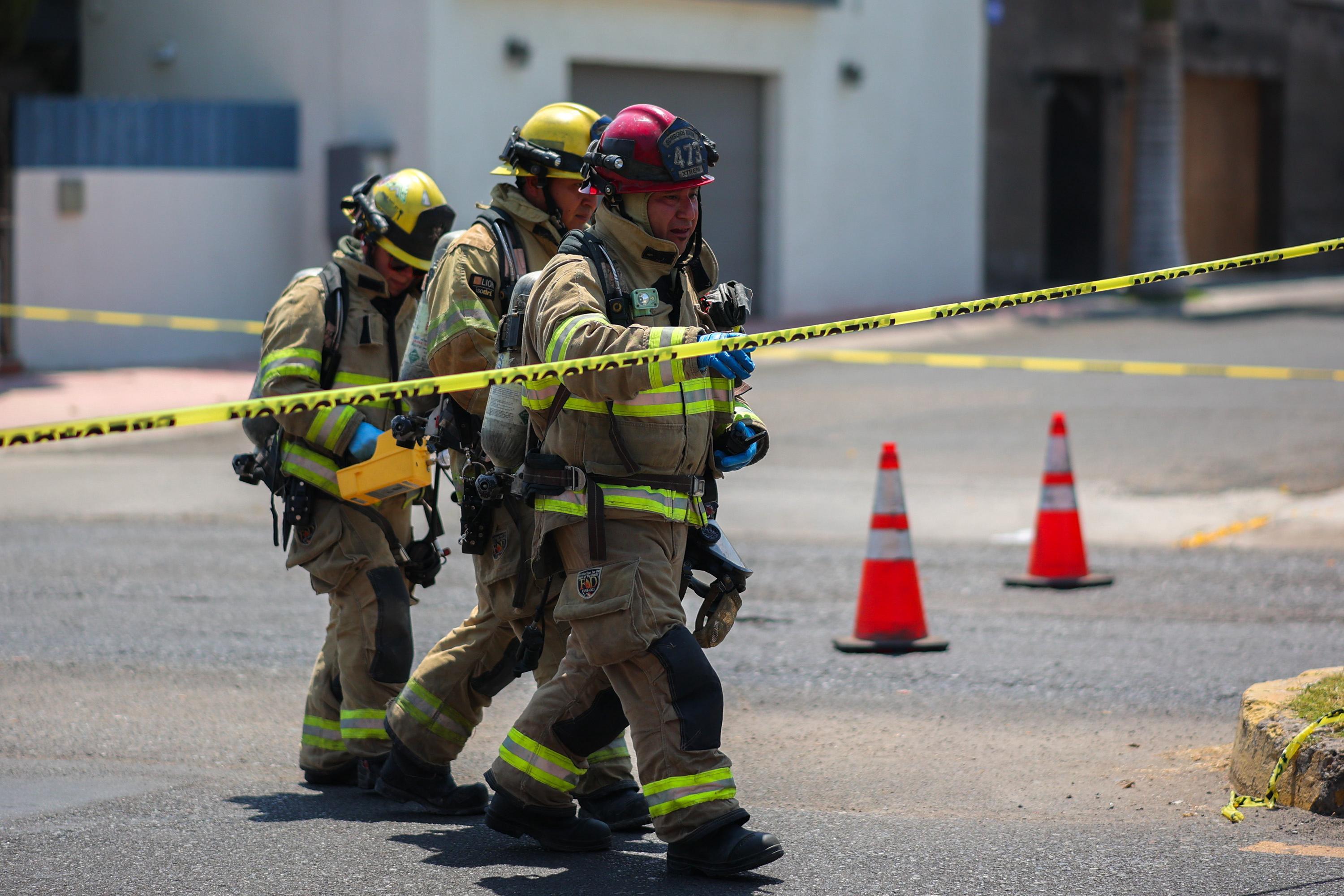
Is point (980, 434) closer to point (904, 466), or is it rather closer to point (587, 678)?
point (904, 466)

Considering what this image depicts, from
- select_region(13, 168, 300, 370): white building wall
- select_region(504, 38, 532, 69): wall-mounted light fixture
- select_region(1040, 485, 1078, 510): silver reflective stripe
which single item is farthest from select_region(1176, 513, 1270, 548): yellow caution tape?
select_region(13, 168, 300, 370): white building wall

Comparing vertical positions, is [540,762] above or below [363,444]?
below

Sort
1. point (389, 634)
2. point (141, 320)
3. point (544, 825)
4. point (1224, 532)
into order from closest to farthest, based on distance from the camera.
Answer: point (544, 825) < point (389, 634) < point (1224, 532) < point (141, 320)

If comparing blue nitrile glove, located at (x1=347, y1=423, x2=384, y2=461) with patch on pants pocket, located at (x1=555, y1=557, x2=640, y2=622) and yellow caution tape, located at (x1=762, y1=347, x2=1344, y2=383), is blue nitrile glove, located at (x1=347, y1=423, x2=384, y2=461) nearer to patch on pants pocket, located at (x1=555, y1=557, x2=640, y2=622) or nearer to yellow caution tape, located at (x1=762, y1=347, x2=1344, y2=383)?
patch on pants pocket, located at (x1=555, y1=557, x2=640, y2=622)

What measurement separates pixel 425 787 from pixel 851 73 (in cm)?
1745

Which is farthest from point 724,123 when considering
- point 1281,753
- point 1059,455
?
point 1281,753

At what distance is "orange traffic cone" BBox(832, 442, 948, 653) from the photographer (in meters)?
6.82

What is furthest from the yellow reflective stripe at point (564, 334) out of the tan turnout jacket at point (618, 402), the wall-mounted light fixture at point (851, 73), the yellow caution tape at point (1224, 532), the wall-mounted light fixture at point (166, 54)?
the wall-mounted light fixture at point (851, 73)

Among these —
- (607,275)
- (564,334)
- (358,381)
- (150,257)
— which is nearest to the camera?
(564,334)

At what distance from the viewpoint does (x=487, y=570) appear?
188 inches

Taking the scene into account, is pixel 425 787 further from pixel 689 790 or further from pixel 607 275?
pixel 607 275

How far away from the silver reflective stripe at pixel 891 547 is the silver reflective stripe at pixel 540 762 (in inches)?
105

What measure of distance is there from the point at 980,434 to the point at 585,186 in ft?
28.4

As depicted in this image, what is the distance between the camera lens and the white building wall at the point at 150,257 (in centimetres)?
1698
